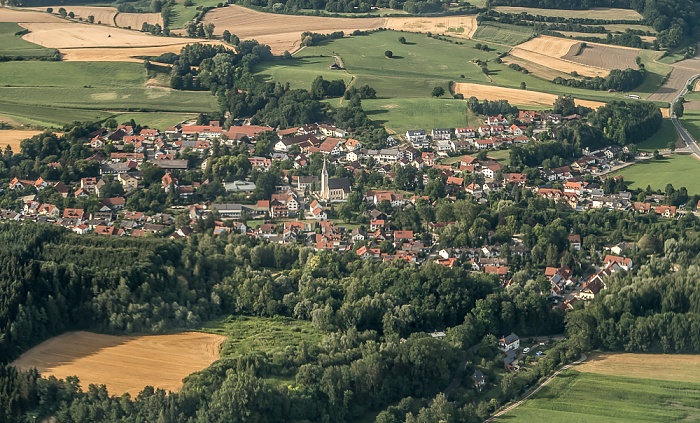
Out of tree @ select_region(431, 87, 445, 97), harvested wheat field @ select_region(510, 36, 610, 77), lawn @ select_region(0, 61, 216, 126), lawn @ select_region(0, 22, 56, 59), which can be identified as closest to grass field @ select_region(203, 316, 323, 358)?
lawn @ select_region(0, 61, 216, 126)

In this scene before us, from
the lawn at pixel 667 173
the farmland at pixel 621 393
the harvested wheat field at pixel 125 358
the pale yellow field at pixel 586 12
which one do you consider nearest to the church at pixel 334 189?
the lawn at pixel 667 173

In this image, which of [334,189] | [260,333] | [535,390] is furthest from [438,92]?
[535,390]

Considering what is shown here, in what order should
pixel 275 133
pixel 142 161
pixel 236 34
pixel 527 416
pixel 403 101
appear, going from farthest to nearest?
pixel 236 34
pixel 403 101
pixel 275 133
pixel 142 161
pixel 527 416

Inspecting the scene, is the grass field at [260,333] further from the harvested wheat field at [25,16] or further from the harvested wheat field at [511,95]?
the harvested wheat field at [25,16]

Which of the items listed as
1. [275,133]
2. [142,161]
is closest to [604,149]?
[275,133]

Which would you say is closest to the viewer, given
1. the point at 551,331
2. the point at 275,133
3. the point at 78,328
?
the point at 78,328

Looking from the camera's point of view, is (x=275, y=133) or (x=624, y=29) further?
(x=624, y=29)

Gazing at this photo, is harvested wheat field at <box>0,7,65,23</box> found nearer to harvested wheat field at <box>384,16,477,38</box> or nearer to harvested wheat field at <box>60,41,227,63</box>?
harvested wheat field at <box>60,41,227,63</box>

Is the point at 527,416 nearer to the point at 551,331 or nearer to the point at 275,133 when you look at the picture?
the point at 551,331
